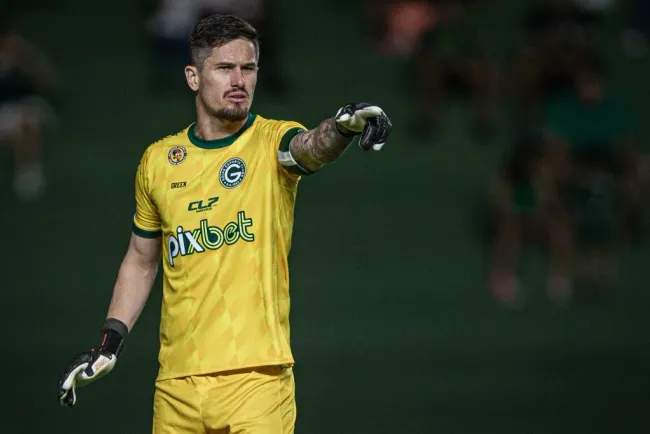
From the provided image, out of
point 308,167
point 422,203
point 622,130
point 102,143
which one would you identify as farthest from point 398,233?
point 308,167

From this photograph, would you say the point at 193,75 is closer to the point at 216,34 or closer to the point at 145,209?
the point at 216,34

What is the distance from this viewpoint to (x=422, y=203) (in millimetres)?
11891

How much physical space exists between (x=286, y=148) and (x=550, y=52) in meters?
8.13

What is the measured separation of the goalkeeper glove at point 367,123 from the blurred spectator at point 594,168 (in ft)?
23.4

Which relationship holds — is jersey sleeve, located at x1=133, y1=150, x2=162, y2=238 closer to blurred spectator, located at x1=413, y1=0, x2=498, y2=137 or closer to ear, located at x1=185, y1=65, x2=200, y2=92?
ear, located at x1=185, y1=65, x2=200, y2=92

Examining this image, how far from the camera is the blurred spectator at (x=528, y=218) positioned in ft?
35.7

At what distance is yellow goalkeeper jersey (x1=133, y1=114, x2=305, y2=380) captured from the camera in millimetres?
4508

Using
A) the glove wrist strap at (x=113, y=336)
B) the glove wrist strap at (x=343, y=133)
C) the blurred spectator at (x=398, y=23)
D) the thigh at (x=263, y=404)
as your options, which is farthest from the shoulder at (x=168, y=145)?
the blurred spectator at (x=398, y=23)

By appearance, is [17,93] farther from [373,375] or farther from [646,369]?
[646,369]

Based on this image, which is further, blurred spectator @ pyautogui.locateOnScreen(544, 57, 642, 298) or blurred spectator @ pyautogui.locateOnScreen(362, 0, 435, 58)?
blurred spectator @ pyautogui.locateOnScreen(362, 0, 435, 58)

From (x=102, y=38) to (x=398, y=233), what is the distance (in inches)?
176

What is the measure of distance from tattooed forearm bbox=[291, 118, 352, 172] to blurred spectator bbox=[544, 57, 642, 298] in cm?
692

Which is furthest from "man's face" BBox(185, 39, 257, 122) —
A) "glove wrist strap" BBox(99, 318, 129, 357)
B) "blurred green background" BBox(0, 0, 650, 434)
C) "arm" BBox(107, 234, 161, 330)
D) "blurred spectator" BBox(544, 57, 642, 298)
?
"blurred spectator" BBox(544, 57, 642, 298)

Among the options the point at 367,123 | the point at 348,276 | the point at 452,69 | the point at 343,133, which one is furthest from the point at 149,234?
the point at 452,69
